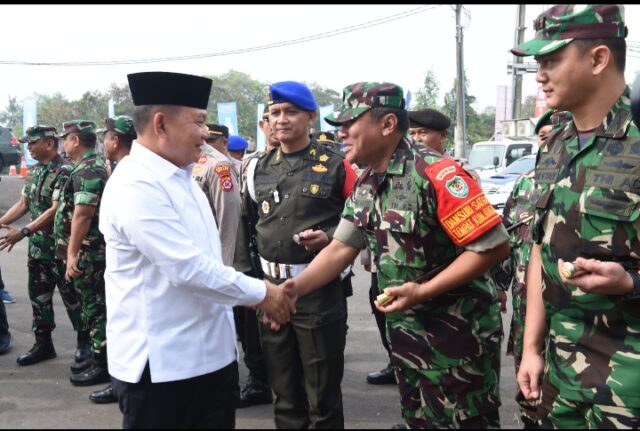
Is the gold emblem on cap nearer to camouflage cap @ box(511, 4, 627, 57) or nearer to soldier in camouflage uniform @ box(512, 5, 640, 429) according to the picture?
soldier in camouflage uniform @ box(512, 5, 640, 429)

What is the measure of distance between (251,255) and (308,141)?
876mm

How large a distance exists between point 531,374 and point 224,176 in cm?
302

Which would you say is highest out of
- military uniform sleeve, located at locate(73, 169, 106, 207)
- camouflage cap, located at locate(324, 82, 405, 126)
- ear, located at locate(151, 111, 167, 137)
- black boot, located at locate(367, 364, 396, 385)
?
camouflage cap, located at locate(324, 82, 405, 126)

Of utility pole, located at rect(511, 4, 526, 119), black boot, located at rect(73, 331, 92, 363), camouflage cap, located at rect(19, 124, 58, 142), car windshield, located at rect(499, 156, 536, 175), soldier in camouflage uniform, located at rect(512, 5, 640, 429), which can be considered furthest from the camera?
utility pole, located at rect(511, 4, 526, 119)

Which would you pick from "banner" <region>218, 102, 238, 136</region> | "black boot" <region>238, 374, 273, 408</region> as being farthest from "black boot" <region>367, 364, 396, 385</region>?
"banner" <region>218, 102, 238, 136</region>

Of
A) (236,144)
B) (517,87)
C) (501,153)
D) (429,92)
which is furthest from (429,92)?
(236,144)

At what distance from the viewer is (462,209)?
7.98ft

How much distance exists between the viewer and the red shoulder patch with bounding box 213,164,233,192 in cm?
467

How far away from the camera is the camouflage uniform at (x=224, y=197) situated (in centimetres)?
467

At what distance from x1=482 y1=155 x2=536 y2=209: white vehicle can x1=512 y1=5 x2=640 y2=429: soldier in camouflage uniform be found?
835 centimetres

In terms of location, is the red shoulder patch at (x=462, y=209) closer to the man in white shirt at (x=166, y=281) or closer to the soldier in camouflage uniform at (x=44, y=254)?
the man in white shirt at (x=166, y=281)

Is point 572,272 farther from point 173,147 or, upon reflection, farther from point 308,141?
point 308,141

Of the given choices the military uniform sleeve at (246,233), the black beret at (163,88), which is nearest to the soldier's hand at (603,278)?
the black beret at (163,88)

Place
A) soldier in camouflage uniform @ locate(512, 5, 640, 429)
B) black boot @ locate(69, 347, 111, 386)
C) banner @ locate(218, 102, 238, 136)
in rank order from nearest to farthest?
1. soldier in camouflage uniform @ locate(512, 5, 640, 429)
2. black boot @ locate(69, 347, 111, 386)
3. banner @ locate(218, 102, 238, 136)
